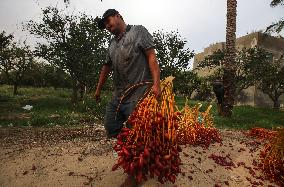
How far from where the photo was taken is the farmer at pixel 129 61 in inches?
166

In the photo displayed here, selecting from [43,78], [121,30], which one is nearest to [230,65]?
[121,30]

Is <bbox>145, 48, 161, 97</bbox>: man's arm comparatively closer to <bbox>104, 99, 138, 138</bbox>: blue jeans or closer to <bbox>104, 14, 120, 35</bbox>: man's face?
<bbox>104, 14, 120, 35</bbox>: man's face

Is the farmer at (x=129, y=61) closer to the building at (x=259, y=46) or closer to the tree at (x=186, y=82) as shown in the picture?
the tree at (x=186, y=82)

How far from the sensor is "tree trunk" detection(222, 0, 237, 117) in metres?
14.5

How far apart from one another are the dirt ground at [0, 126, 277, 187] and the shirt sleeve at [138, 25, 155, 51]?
6.91 ft

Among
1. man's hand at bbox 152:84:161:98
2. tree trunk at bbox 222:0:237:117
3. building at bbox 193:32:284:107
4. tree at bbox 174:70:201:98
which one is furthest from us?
building at bbox 193:32:284:107

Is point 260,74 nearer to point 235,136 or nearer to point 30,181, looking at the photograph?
point 235,136

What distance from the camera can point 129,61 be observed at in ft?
14.2

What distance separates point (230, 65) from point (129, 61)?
1102 cm

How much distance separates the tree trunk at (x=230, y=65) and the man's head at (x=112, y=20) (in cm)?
1087

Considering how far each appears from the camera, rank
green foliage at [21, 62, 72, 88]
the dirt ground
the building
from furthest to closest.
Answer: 1. green foliage at [21, 62, 72, 88]
2. the building
3. the dirt ground

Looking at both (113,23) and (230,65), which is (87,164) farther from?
(230,65)

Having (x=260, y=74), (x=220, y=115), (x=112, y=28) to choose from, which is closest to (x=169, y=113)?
(x=112, y=28)

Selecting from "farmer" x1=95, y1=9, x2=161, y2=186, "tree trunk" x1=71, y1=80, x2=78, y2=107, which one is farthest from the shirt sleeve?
"tree trunk" x1=71, y1=80, x2=78, y2=107
